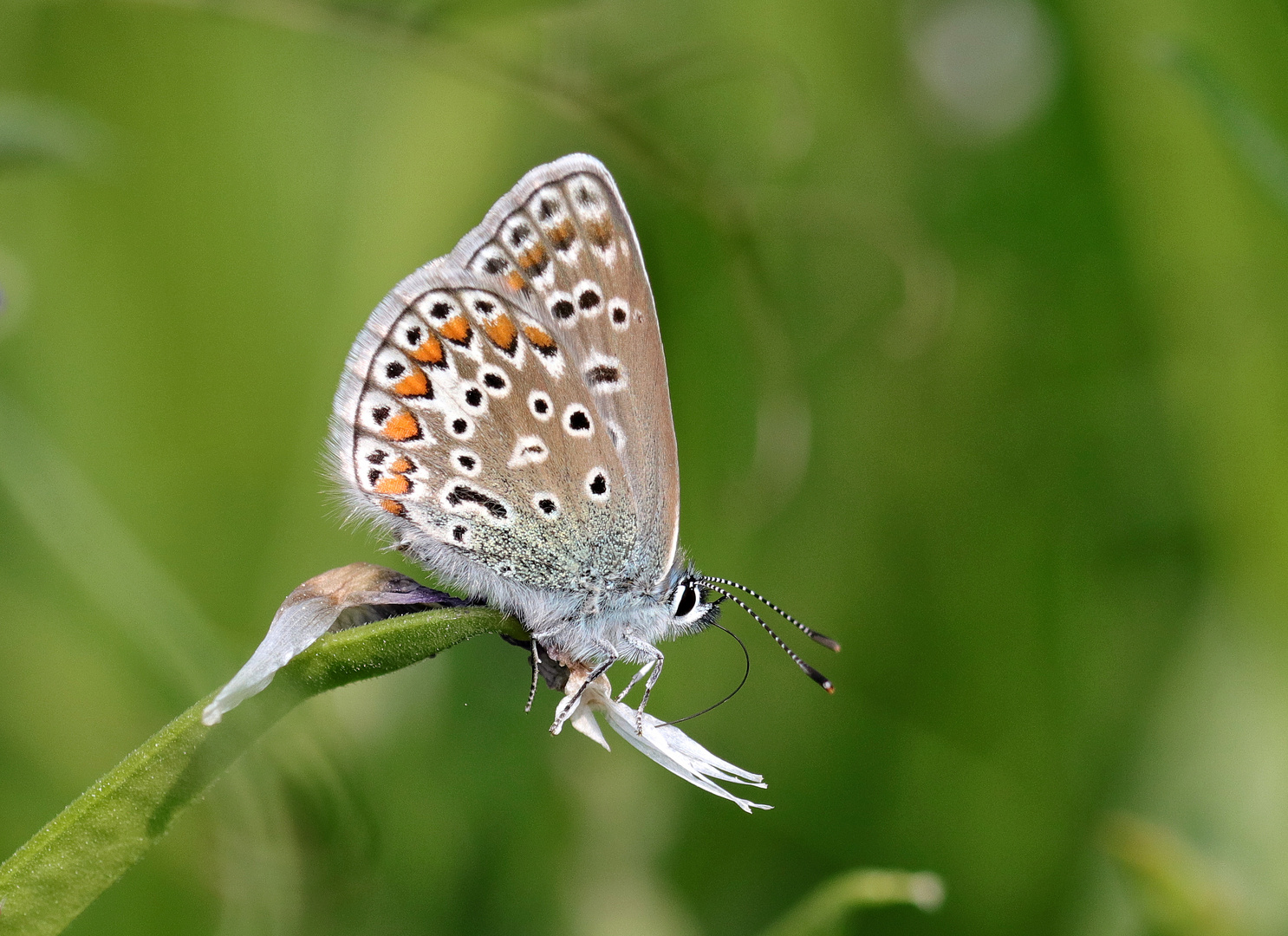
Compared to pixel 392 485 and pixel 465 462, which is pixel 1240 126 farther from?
pixel 392 485

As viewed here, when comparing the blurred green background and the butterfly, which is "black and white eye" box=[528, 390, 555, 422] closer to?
the butterfly

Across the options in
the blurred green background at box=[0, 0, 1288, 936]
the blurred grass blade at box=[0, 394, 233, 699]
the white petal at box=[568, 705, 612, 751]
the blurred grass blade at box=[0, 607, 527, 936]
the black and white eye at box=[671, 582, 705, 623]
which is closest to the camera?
the blurred grass blade at box=[0, 607, 527, 936]

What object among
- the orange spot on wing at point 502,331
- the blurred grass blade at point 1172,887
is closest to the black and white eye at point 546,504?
the orange spot on wing at point 502,331

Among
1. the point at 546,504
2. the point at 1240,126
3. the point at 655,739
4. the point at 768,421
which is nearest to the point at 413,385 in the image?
the point at 546,504

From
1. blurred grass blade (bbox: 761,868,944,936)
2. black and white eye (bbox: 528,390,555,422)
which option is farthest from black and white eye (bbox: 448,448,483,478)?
blurred grass blade (bbox: 761,868,944,936)

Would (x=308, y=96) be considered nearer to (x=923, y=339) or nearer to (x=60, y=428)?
(x=60, y=428)

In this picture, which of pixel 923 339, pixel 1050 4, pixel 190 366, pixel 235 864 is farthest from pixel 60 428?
pixel 1050 4
